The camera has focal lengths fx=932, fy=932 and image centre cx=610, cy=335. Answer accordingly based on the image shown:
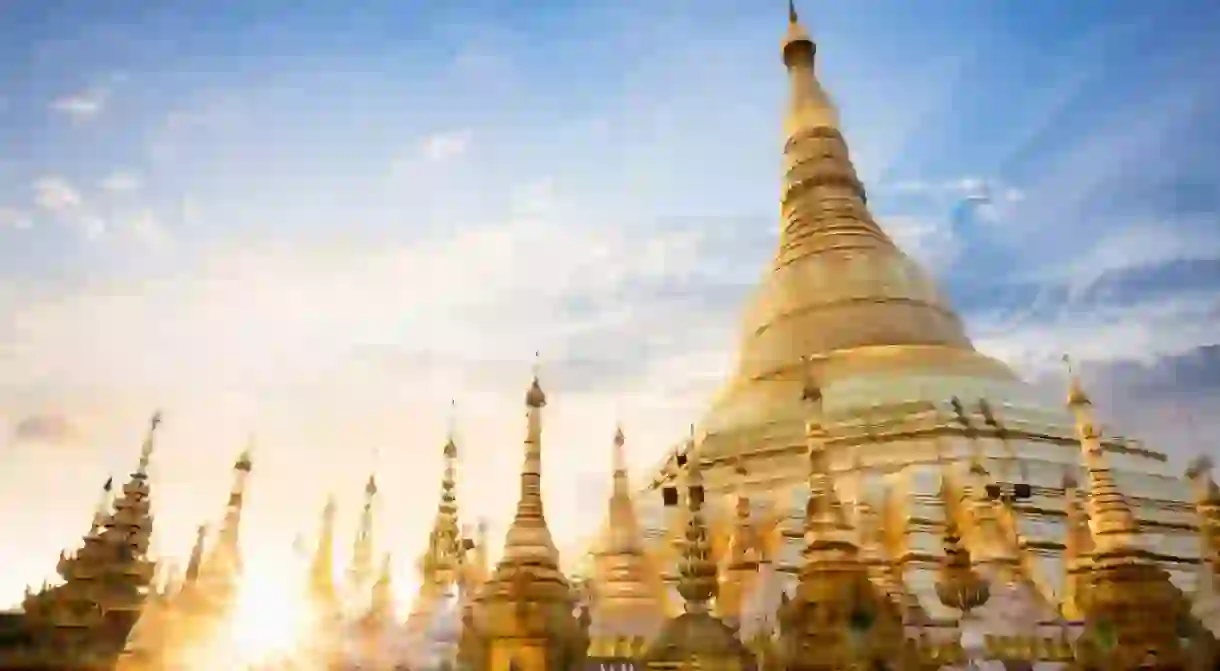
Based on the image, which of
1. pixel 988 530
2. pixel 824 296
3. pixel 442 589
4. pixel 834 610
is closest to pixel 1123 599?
pixel 834 610

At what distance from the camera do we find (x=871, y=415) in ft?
67.4

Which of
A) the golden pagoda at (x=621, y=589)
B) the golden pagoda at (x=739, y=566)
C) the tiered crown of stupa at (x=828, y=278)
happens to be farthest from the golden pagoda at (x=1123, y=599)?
the tiered crown of stupa at (x=828, y=278)

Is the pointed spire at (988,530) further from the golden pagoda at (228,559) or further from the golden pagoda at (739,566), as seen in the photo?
the golden pagoda at (228,559)

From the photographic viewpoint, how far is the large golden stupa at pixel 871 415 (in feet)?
57.9

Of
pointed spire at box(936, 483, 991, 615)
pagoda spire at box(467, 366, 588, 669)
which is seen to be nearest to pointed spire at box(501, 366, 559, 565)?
pagoda spire at box(467, 366, 588, 669)

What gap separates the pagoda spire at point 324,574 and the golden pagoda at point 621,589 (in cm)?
551

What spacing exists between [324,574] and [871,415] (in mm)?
11949

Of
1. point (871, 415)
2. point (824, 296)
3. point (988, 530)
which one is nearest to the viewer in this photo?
point (988, 530)

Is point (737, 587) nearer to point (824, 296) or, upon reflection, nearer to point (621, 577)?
point (621, 577)

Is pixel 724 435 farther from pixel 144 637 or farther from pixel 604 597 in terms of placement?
pixel 144 637

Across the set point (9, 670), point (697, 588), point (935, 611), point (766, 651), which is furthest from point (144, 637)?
point (935, 611)

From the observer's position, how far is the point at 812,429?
1146 centimetres

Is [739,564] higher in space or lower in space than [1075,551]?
lower

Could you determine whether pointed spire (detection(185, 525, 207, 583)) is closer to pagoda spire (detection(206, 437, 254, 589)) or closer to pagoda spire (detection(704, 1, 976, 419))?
pagoda spire (detection(206, 437, 254, 589))
